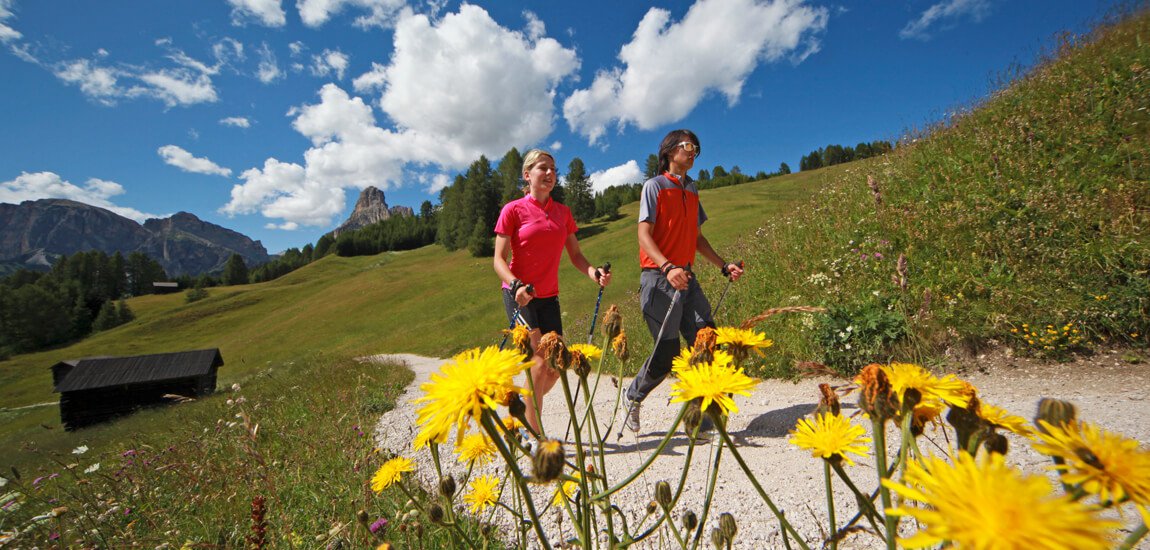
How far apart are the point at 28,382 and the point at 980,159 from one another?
195 ft

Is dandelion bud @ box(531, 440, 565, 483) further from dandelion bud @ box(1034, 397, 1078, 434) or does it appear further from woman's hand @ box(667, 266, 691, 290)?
woman's hand @ box(667, 266, 691, 290)

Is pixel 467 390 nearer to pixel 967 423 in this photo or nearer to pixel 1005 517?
pixel 1005 517

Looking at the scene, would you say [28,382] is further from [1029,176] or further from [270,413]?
[1029,176]

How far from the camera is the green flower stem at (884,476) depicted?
72cm

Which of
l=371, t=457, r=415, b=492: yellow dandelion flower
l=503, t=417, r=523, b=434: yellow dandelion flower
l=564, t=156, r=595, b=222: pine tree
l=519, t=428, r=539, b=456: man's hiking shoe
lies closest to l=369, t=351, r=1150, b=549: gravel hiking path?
l=519, t=428, r=539, b=456: man's hiking shoe

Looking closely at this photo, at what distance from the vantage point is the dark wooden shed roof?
65.3 ft

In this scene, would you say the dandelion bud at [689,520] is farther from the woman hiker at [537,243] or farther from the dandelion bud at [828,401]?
the woman hiker at [537,243]

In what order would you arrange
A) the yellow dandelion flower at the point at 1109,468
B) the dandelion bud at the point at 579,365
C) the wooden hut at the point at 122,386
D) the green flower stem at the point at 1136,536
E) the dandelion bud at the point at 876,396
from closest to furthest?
the green flower stem at the point at 1136,536 < the yellow dandelion flower at the point at 1109,468 < the dandelion bud at the point at 876,396 < the dandelion bud at the point at 579,365 < the wooden hut at the point at 122,386

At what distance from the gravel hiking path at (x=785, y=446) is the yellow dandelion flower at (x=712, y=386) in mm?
1057

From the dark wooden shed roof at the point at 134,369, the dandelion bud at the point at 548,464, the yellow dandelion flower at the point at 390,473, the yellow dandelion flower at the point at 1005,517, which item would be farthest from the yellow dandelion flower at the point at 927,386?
the dark wooden shed roof at the point at 134,369

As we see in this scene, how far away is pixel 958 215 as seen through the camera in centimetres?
621

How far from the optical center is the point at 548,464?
3.32 ft

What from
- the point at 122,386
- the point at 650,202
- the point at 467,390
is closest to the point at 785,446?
the point at 650,202

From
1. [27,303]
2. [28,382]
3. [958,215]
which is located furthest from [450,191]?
[958,215]
